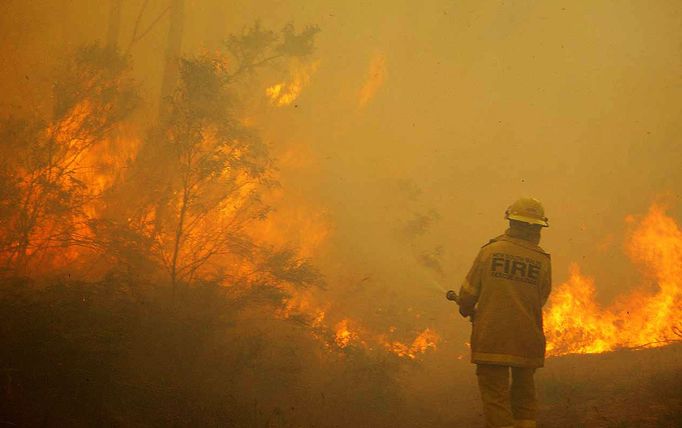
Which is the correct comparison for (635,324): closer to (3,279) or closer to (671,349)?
(671,349)

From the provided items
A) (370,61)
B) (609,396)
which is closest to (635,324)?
(609,396)

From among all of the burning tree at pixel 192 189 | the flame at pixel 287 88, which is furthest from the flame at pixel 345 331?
the flame at pixel 287 88

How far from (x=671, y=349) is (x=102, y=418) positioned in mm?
11743

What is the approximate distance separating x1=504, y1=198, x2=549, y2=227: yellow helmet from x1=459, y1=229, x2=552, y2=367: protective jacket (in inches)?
6.9

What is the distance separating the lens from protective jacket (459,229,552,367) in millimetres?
4383

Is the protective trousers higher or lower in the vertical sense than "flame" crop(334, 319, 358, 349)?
lower

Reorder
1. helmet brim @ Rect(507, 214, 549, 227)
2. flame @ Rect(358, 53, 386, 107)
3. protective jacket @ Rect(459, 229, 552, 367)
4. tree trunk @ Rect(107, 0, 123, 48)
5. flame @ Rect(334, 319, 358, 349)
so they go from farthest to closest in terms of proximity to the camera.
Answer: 1. flame @ Rect(358, 53, 386, 107)
2. tree trunk @ Rect(107, 0, 123, 48)
3. flame @ Rect(334, 319, 358, 349)
4. helmet brim @ Rect(507, 214, 549, 227)
5. protective jacket @ Rect(459, 229, 552, 367)

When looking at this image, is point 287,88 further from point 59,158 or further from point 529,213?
point 529,213

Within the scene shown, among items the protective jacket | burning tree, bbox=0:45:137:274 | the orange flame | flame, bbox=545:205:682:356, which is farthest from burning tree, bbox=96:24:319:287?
flame, bbox=545:205:682:356

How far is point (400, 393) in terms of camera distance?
10.8 meters

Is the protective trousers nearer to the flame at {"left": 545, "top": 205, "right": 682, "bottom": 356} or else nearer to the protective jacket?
the protective jacket

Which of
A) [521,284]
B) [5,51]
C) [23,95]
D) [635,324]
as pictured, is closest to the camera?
[521,284]

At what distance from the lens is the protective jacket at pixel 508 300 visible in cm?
438

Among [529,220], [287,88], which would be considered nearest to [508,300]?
[529,220]
